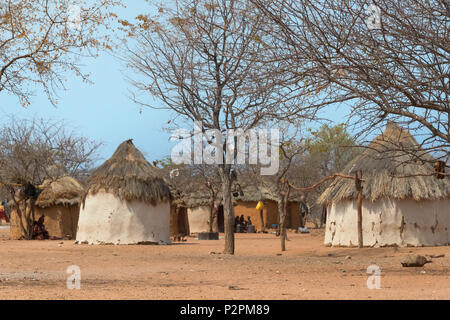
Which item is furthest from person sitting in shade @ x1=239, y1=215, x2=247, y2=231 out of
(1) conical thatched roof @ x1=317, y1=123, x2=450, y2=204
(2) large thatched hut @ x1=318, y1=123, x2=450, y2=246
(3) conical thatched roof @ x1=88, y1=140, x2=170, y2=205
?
(2) large thatched hut @ x1=318, y1=123, x2=450, y2=246

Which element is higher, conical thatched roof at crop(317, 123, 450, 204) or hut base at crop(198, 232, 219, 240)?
conical thatched roof at crop(317, 123, 450, 204)

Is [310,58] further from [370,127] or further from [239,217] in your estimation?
[239,217]

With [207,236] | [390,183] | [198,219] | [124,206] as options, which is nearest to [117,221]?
[124,206]

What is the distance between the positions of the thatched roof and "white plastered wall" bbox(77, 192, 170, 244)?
482 cm

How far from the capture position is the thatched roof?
87.5ft

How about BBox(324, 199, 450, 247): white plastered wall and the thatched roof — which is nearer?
BBox(324, 199, 450, 247): white plastered wall

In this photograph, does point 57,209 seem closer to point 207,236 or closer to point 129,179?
point 207,236

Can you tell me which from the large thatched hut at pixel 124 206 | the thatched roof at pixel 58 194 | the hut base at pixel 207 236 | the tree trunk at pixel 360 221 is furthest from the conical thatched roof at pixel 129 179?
the tree trunk at pixel 360 221

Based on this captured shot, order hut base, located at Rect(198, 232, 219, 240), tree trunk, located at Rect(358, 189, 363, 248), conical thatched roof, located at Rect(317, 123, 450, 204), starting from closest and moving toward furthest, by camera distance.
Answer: tree trunk, located at Rect(358, 189, 363, 248)
conical thatched roof, located at Rect(317, 123, 450, 204)
hut base, located at Rect(198, 232, 219, 240)

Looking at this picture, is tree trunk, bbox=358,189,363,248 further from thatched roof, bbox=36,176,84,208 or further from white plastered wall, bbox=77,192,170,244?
thatched roof, bbox=36,176,84,208

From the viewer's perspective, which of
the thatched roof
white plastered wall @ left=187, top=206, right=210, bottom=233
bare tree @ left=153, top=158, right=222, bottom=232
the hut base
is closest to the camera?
the thatched roof

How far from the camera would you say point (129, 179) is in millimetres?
21844

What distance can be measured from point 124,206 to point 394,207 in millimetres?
8659
